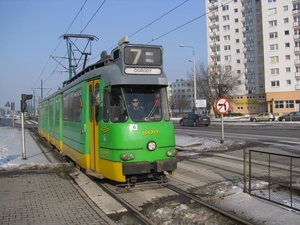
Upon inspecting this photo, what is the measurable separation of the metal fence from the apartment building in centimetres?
5455

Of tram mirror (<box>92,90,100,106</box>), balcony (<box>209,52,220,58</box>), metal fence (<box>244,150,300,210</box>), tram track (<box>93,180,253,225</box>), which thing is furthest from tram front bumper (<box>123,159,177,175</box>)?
balcony (<box>209,52,220,58</box>)

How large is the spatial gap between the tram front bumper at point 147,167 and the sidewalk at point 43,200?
1.01m

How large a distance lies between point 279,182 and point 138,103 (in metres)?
3.46

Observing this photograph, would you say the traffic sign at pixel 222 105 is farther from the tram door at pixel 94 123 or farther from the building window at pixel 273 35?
the building window at pixel 273 35

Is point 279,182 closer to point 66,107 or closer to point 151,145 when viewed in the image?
point 151,145

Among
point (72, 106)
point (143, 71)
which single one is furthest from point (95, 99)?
point (72, 106)

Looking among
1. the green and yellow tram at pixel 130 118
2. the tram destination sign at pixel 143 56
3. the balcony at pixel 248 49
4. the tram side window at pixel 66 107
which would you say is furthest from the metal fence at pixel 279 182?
the balcony at pixel 248 49

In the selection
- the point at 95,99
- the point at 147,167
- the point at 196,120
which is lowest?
the point at 147,167

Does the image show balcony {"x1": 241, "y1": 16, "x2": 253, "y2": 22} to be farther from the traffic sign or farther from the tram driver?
the tram driver

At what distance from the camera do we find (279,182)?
6.75m

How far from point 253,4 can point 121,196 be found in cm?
8016

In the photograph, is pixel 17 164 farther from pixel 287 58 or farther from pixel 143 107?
pixel 287 58

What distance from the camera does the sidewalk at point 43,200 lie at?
5.66 meters

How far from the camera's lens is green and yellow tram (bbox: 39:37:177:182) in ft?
23.3
